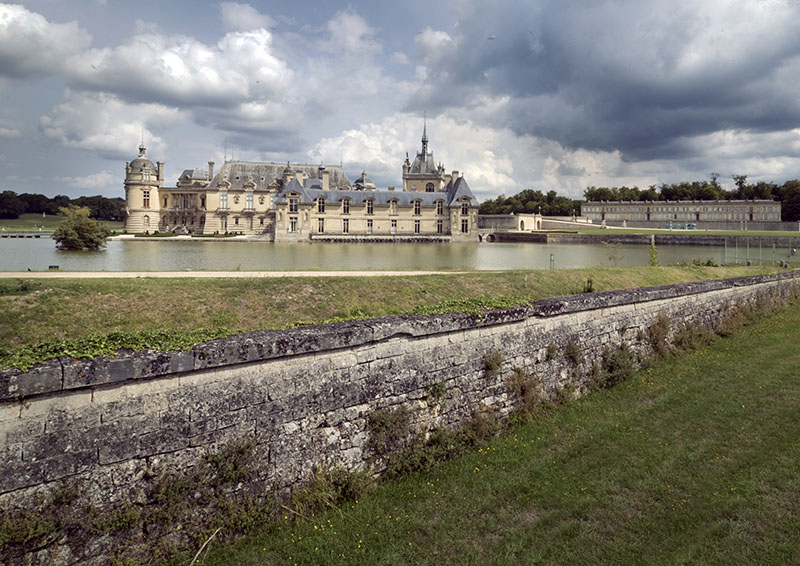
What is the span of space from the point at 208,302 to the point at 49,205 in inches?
3910

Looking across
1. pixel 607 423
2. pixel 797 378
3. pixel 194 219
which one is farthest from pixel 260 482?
pixel 194 219

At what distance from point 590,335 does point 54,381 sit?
6206 millimetres

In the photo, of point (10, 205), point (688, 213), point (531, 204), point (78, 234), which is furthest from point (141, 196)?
point (688, 213)

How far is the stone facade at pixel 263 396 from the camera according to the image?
9.34 feet

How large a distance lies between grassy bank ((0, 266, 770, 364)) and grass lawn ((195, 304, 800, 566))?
1728mm

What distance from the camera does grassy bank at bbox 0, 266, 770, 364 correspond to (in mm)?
5969

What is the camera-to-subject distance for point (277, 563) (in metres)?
3.27

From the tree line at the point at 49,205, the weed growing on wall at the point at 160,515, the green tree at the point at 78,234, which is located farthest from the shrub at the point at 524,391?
the tree line at the point at 49,205

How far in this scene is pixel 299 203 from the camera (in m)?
57.0

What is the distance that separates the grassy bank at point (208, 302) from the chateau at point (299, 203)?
47.1 m

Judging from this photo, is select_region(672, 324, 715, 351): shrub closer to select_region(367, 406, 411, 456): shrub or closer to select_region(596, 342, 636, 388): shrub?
select_region(596, 342, 636, 388): shrub

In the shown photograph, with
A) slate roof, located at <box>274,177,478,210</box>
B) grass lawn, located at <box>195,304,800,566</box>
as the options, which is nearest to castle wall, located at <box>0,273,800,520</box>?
grass lawn, located at <box>195,304,800,566</box>

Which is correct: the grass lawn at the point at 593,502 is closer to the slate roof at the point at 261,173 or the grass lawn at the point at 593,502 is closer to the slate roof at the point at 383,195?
the slate roof at the point at 383,195

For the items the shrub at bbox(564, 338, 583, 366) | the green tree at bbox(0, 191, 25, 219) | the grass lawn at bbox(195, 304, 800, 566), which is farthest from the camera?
the green tree at bbox(0, 191, 25, 219)
